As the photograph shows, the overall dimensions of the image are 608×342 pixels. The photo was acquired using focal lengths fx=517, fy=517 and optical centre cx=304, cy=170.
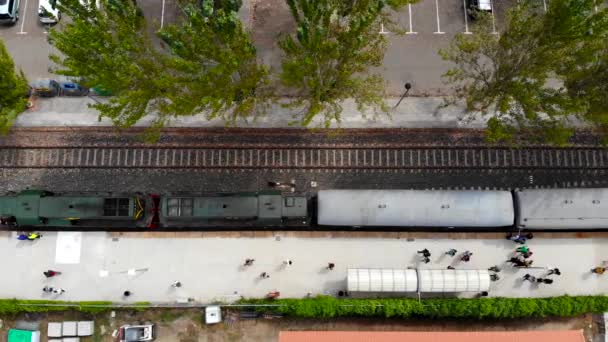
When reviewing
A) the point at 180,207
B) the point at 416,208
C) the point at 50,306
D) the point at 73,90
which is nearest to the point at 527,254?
the point at 416,208

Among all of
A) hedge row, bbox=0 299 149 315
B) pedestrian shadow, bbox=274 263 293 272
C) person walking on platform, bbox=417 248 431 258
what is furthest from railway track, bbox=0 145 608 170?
hedge row, bbox=0 299 149 315

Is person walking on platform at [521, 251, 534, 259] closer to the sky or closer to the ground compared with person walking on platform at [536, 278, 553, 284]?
closer to the sky

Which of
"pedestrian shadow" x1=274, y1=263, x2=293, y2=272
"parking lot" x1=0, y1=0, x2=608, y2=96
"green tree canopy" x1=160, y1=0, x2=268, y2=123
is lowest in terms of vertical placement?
"pedestrian shadow" x1=274, y1=263, x2=293, y2=272

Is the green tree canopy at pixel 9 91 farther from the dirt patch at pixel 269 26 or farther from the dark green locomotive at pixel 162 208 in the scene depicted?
the dirt patch at pixel 269 26

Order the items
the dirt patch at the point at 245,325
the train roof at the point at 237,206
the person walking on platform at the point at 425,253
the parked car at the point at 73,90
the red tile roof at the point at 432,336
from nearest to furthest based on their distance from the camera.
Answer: the red tile roof at the point at 432,336
the train roof at the point at 237,206
the dirt patch at the point at 245,325
the person walking on platform at the point at 425,253
the parked car at the point at 73,90

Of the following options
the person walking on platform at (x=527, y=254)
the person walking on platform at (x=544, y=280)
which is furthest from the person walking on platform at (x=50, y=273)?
the person walking on platform at (x=544, y=280)

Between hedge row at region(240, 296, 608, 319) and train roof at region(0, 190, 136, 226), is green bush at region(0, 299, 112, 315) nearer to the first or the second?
train roof at region(0, 190, 136, 226)

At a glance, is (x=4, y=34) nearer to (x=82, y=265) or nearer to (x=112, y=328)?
(x=82, y=265)
